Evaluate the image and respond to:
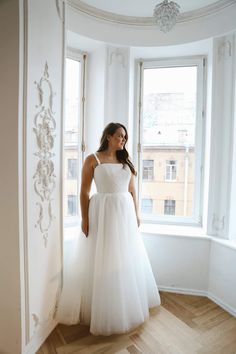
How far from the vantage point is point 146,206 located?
8.80 feet

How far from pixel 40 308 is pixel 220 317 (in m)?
1.45

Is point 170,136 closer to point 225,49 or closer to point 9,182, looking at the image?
point 225,49

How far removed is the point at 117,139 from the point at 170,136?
0.94m

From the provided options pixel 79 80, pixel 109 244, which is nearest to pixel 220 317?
pixel 109 244

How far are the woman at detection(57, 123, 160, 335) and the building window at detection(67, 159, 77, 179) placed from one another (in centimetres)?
68

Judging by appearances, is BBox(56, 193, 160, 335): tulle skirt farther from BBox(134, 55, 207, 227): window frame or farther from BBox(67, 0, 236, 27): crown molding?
BBox(67, 0, 236, 27): crown molding

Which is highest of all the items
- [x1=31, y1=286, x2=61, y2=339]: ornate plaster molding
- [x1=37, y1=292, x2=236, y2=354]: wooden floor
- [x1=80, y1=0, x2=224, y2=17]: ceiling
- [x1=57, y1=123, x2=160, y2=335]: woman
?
[x1=80, y1=0, x2=224, y2=17]: ceiling

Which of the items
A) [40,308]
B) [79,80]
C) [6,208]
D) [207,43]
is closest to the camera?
[6,208]

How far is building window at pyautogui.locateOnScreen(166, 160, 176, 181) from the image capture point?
261 centimetres

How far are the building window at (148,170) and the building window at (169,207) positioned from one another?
0.32m

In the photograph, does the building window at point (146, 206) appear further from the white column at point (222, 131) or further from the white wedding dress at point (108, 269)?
the white wedding dress at point (108, 269)

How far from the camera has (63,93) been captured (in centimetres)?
181

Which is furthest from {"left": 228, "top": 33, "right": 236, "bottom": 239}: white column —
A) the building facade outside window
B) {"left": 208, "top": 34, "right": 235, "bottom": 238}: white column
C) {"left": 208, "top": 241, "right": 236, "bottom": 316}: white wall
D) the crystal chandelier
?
the crystal chandelier

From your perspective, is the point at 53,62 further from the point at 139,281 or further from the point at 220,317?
the point at 220,317
